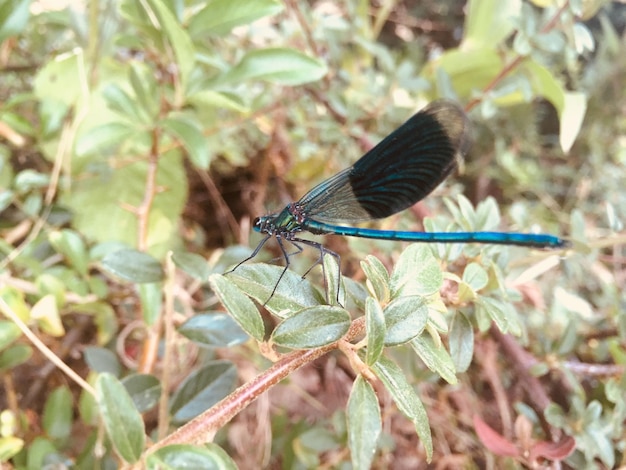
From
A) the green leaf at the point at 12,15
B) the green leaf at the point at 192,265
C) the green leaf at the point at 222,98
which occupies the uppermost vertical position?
the green leaf at the point at 12,15

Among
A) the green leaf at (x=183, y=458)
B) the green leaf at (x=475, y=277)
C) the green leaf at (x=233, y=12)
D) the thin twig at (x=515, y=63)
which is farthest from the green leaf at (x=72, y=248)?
the thin twig at (x=515, y=63)

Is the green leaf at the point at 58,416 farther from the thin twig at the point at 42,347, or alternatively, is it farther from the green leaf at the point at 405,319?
the green leaf at the point at 405,319

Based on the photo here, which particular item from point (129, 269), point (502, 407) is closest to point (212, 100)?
point (129, 269)

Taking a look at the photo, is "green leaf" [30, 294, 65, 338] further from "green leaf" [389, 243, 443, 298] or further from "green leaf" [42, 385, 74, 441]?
"green leaf" [389, 243, 443, 298]

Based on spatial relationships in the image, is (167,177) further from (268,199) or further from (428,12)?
(428,12)

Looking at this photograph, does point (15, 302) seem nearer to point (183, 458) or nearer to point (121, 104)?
point (121, 104)

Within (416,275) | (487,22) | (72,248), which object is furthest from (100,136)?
(487,22)
